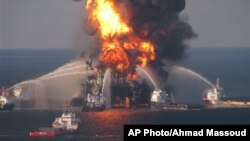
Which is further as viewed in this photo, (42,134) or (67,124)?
(67,124)

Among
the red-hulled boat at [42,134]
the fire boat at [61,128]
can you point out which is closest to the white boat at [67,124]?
the fire boat at [61,128]

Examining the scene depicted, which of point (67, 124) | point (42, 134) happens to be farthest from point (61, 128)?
point (42, 134)

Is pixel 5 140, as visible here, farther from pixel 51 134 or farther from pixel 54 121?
pixel 54 121

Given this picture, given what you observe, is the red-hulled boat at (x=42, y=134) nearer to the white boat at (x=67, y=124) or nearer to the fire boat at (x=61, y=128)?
the fire boat at (x=61, y=128)

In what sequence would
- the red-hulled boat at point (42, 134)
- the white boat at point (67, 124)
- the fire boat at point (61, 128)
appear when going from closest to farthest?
1. the red-hulled boat at point (42, 134)
2. the fire boat at point (61, 128)
3. the white boat at point (67, 124)

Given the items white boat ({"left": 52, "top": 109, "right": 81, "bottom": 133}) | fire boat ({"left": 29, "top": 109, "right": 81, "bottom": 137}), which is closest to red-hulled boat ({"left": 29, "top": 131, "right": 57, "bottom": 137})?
fire boat ({"left": 29, "top": 109, "right": 81, "bottom": 137})

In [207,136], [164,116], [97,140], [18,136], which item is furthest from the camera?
[164,116]

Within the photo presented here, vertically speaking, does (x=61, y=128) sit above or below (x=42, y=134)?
above

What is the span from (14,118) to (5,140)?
33.4 meters

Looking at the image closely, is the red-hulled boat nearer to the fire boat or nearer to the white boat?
the fire boat

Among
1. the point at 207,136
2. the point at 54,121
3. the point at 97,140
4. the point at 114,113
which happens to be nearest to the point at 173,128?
the point at 207,136

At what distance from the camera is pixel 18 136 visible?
550ft

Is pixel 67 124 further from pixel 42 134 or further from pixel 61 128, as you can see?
pixel 42 134

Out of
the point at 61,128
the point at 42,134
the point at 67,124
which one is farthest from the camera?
the point at 67,124
